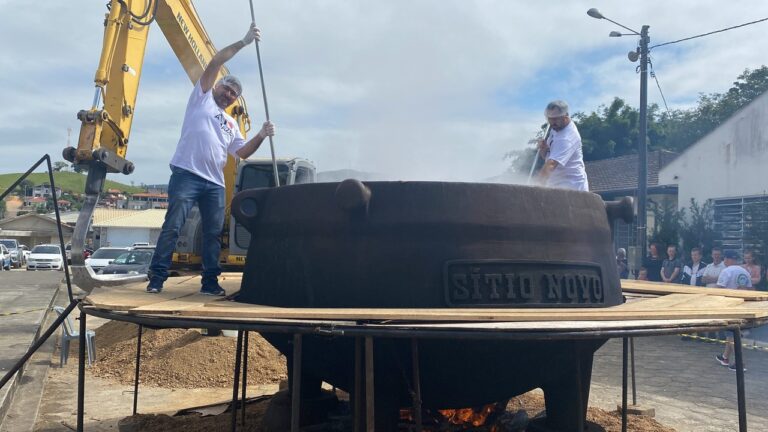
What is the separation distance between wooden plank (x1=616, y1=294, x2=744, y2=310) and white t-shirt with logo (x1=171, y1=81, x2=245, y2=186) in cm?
260

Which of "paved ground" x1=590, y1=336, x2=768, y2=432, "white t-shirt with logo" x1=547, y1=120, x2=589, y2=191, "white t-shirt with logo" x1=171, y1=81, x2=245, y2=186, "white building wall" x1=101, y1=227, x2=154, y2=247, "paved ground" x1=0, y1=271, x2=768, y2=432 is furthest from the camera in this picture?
"white building wall" x1=101, y1=227, x2=154, y2=247

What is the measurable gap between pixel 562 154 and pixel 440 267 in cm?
219

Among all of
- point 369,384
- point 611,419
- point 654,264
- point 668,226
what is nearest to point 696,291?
point 611,419

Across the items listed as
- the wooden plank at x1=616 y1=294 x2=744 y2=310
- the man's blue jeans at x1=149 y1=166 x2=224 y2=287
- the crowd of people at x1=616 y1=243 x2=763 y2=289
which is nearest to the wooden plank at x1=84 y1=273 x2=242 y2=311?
the man's blue jeans at x1=149 y1=166 x2=224 y2=287

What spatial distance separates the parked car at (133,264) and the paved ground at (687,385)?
13361mm

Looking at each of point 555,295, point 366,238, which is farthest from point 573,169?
point 366,238

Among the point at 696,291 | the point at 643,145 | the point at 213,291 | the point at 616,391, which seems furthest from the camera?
the point at 643,145

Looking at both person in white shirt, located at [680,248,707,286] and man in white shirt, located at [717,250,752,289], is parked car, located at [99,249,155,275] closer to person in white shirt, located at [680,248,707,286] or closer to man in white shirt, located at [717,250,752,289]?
person in white shirt, located at [680,248,707,286]

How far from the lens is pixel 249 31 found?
4.42 meters

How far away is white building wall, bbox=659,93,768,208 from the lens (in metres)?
16.0

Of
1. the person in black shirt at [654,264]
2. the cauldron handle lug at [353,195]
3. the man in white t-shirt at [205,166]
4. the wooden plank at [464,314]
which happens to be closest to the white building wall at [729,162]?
the person in black shirt at [654,264]

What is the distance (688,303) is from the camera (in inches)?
138

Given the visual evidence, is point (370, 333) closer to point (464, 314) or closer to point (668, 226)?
point (464, 314)

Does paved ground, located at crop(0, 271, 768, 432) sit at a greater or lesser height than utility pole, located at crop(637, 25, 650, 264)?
lesser
